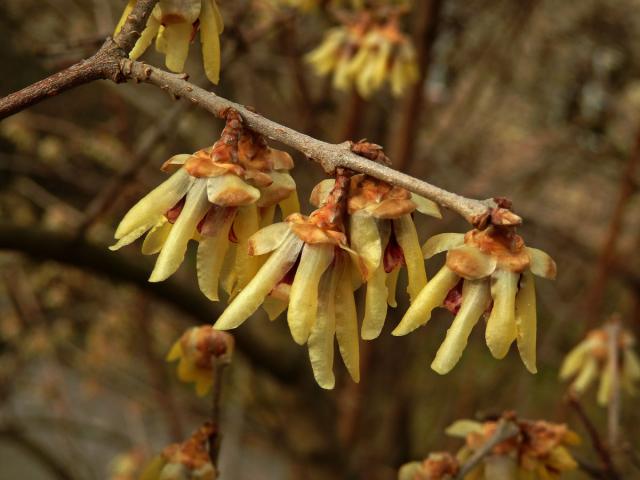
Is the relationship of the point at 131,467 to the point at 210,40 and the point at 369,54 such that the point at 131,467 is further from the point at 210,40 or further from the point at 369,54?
the point at 210,40

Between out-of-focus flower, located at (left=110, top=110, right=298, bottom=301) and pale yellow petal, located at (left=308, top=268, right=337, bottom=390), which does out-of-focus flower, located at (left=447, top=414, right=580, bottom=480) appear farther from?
out-of-focus flower, located at (left=110, top=110, right=298, bottom=301)

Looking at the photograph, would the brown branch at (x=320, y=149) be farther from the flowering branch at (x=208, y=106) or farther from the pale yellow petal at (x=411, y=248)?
the pale yellow petal at (x=411, y=248)

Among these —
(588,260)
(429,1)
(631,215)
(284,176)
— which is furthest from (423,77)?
(631,215)

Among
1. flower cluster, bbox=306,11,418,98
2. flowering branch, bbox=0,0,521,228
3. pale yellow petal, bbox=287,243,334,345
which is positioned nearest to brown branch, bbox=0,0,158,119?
flowering branch, bbox=0,0,521,228

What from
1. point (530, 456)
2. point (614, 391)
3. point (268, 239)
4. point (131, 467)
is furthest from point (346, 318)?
point (131, 467)

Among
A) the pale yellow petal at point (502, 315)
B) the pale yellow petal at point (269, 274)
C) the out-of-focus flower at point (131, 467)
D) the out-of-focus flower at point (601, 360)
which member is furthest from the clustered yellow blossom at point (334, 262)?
the out-of-focus flower at point (131, 467)

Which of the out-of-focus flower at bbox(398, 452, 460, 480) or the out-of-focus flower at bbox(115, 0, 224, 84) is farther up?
the out-of-focus flower at bbox(115, 0, 224, 84)
